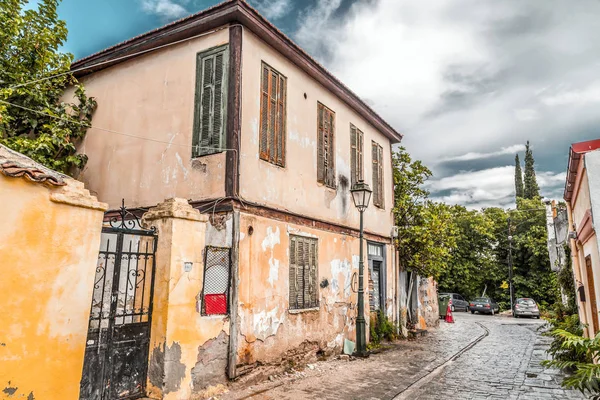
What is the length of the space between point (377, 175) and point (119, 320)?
9.64 m

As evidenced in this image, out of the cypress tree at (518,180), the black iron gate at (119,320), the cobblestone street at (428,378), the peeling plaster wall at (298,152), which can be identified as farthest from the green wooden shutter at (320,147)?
the cypress tree at (518,180)

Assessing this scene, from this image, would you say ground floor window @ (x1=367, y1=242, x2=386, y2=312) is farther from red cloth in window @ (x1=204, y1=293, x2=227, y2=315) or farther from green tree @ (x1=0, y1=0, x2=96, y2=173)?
green tree @ (x1=0, y1=0, x2=96, y2=173)

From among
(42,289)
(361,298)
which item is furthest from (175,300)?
(361,298)

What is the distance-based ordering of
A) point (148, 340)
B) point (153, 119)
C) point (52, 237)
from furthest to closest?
1. point (153, 119)
2. point (148, 340)
3. point (52, 237)

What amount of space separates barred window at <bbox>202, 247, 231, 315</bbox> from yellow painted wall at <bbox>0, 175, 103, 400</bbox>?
195 cm

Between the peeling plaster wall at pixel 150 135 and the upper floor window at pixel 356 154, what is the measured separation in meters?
5.17

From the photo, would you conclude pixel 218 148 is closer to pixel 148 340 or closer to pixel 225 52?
pixel 225 52

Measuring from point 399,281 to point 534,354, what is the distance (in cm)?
471

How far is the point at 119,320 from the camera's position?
5.49 m

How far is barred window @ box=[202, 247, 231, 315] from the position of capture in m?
6.53

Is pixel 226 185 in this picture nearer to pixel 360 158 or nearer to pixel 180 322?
pixel 180 322

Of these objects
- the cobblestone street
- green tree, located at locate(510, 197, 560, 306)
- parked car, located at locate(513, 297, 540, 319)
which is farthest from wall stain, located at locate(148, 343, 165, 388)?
green tree, located at locate(510, 197, 560, 306)

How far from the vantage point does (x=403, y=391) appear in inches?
278

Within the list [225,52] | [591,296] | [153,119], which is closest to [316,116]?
[225,52]
